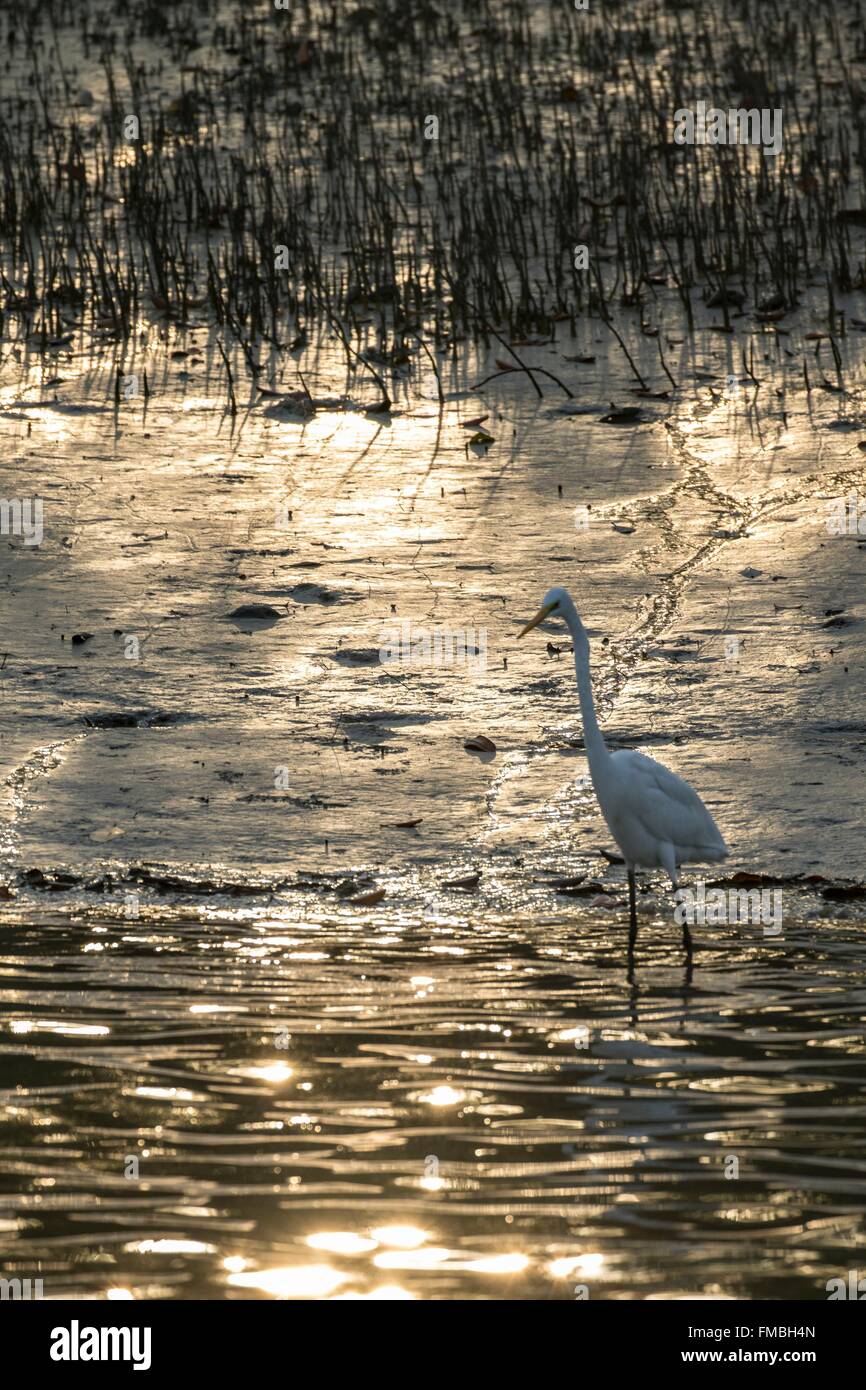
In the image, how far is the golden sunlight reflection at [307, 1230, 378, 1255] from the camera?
3.71 m

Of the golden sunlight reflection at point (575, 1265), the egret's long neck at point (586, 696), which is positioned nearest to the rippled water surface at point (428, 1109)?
the golden sunlight reflection at point (575, 1265)

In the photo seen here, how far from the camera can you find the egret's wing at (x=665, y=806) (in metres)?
5.65

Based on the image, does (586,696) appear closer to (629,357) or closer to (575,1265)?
(575,1265)

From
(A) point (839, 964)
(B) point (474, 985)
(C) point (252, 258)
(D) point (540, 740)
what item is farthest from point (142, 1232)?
(C) point (252, 258)

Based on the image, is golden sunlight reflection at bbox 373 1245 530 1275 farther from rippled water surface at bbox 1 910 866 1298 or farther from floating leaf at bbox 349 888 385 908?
floating leaf at bbox 349 888 385 908

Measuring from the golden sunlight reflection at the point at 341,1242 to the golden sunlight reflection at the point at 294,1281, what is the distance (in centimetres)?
7

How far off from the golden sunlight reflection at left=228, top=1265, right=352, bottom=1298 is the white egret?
A: 216 cm

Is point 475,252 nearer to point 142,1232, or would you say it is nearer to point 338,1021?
point 338,1021

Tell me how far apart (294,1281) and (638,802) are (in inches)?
93.7

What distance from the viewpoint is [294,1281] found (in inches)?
142

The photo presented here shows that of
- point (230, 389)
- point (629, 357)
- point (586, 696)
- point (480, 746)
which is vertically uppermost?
point (629, 357)

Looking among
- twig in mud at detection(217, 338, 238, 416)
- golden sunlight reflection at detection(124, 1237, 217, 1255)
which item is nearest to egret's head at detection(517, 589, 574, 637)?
golden sunlight reflection at detection(124, 1237, 217, 1255)

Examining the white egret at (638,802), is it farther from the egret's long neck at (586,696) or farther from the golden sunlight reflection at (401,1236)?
the golden sunlight reflection at (401,1236)

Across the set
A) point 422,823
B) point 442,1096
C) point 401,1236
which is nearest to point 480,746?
point 422,823
